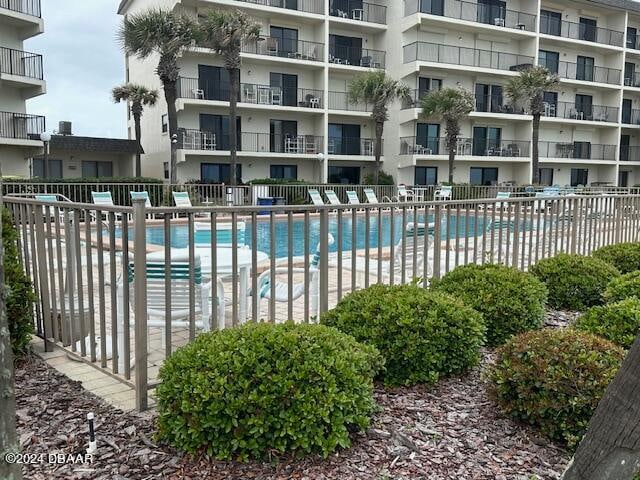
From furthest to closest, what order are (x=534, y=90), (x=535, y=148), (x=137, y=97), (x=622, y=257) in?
1. (x=535, y=148)
2. (x=534, y=90)
3. (x=137, y=97)
4. (x=622, y=257)

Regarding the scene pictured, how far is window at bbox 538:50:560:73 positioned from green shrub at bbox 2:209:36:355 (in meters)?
35.0

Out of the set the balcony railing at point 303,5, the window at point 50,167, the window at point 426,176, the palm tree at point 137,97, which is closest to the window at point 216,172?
the palm tree at point 137,97

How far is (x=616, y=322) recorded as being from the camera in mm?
3670

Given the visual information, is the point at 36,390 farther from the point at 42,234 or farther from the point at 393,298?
the point at 393,298

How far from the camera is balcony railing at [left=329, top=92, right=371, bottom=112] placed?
29.2 metres

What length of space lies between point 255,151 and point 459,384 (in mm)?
24936

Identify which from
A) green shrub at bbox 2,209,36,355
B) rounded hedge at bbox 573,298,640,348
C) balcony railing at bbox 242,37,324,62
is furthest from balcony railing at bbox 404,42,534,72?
green shrub at bbox 2,209,36,355

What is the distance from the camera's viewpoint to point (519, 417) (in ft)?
9.41

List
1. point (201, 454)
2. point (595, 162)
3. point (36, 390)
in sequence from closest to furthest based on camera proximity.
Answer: point (201, 454), point (36, 390), point (595, 162)

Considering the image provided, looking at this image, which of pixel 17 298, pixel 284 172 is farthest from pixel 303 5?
pixel 17 298

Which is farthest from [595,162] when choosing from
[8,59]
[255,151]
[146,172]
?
[8,59]

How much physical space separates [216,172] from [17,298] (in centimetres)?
2426

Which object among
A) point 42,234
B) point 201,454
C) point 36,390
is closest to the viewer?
point 201,454

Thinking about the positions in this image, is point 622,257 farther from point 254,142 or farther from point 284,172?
point 284,172
